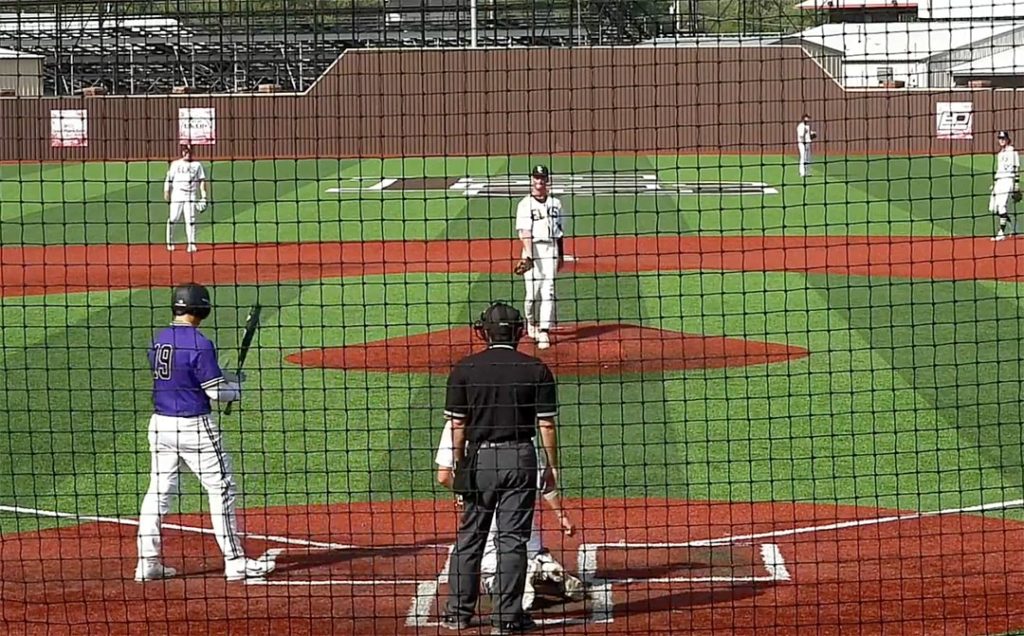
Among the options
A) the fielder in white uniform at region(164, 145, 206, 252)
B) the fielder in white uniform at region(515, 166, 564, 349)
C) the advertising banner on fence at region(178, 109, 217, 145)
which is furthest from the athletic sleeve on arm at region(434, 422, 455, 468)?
the advertising banner on fence at region(178, 109, 217, 145)

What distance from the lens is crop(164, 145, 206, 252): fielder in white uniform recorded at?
82.2ft

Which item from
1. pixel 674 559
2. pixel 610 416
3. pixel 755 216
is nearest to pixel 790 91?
pixel 755 216

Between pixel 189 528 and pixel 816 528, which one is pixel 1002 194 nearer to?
pixel 816 528

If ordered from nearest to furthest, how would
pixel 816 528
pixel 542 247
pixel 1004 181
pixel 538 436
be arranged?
1. pixel 538 436
2. pixel 816 528
3. pixel 542 247
4. pixel 1004 181

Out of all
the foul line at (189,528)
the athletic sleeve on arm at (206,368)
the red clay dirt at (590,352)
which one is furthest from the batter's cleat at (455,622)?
the red clay dirt at (590,352)

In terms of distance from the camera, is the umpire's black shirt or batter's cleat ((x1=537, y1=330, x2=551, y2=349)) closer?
the umpire's black shirt

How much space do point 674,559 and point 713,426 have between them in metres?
3.62

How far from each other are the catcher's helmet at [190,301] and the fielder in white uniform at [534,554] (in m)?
1.62

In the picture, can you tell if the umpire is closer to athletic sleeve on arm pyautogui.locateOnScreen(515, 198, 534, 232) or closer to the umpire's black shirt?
the umpire's black shirt

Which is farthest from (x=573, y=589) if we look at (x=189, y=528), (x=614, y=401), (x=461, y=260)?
(x=461, y=260)

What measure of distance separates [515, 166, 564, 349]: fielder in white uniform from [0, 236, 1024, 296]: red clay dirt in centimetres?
427

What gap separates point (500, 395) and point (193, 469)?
2090 mm

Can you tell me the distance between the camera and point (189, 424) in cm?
894

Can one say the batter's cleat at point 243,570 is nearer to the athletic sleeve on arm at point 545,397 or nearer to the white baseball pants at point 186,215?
the athletic sleeve on arm at point 545,397
